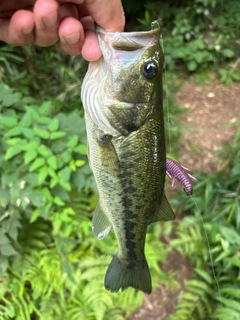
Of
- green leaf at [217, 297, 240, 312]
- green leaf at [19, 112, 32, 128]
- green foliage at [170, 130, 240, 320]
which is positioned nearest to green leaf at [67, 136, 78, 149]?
green leaf at [19, 112, 32, 128]

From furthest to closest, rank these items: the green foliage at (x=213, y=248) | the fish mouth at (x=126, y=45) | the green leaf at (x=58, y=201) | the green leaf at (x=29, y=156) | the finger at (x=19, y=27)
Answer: the green foliage at (x=213, y=248) → the green leaf at (x=58, y=201) → the green leaf at (x=29, y=156) → the finger at (x=19, y=27) → the fish mouth at (x=126, y=45)

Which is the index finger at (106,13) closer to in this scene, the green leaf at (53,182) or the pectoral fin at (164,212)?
the pectoral fin at (164,212)

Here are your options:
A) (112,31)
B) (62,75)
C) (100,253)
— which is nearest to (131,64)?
(112,31)

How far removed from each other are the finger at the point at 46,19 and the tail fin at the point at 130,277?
761mm

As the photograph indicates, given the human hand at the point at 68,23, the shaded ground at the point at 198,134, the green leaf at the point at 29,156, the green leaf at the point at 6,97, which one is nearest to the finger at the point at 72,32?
the human hand at the point at 68,23

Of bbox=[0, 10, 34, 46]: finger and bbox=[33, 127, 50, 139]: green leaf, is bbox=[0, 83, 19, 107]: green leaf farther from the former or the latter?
bbox=[0, 10, 34, 46]: finger

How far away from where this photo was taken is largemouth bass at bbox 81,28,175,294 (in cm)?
95

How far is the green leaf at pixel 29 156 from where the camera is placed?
1.73 metres

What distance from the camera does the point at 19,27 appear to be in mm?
1085

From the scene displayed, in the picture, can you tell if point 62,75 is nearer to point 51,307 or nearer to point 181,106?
point 181,106

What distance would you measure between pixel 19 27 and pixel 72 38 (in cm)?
20

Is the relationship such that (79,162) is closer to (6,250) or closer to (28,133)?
(28,133)

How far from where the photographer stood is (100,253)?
2229 millimetres

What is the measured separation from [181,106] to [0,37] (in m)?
2.56
